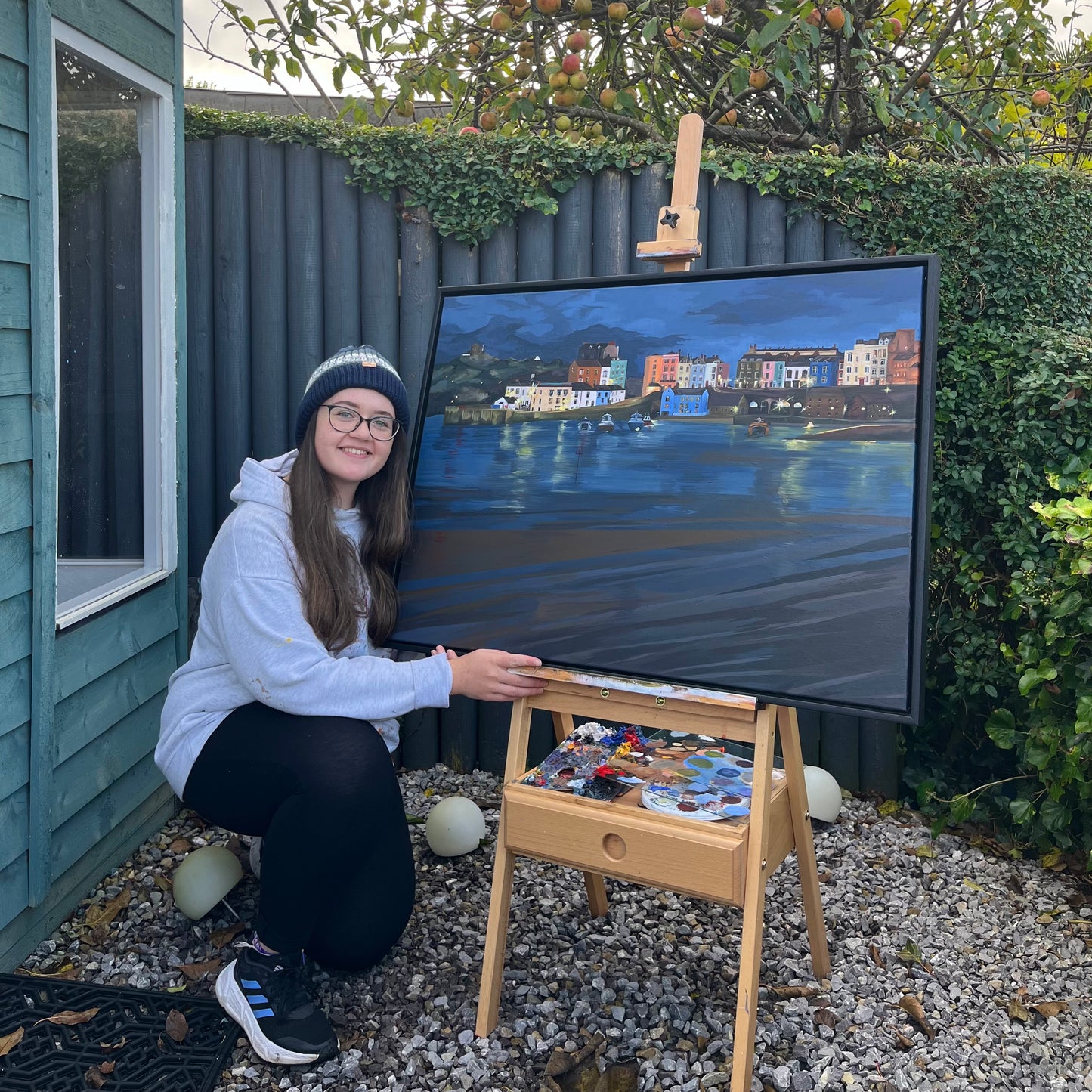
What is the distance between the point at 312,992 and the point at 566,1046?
2.05 feet

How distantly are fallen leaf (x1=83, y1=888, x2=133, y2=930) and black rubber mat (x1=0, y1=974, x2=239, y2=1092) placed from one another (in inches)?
12.7

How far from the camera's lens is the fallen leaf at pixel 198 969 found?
2.51 meters

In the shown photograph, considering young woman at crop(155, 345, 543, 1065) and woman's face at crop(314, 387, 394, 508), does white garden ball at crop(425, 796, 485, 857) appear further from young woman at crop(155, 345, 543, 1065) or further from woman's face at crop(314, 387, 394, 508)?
woman's face at crop(314, 387, 394, 508)

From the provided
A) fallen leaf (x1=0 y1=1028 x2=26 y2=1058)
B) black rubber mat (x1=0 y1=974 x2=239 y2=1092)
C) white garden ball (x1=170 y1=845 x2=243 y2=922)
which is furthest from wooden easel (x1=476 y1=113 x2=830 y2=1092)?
fallen leaf (x1=0 y1=1028 x2=26 y2=1058)

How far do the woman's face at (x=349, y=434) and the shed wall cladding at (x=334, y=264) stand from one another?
1259 mm

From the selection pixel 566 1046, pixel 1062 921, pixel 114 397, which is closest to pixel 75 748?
pixel 114 397

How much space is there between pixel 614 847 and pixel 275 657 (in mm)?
836

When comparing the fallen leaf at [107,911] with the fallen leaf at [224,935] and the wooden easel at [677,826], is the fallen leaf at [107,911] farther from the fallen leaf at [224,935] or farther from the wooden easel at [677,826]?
the wooden easel at [677,826]

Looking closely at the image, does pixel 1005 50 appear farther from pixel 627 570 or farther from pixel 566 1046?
pixel 566 1046

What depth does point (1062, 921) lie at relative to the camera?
2.81 m

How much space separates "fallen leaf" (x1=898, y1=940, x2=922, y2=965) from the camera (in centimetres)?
261

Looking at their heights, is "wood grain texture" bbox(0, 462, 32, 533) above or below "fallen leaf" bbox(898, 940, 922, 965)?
above

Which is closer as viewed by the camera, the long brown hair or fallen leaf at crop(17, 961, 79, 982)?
the long brown hair

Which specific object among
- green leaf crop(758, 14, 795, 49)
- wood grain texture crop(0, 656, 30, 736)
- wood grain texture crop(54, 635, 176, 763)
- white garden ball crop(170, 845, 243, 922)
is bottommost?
white garden ball crop(170, 845, 243, 922)
